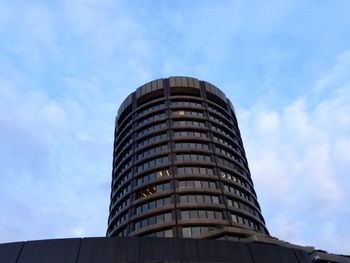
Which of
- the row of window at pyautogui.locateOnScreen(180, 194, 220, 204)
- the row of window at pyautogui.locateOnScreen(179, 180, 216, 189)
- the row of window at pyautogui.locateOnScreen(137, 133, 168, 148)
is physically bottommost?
the row of window at pyautogui.locateOnScreen(180, 194, 220, 204)

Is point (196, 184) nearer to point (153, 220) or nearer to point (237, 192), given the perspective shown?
point (237, 192)

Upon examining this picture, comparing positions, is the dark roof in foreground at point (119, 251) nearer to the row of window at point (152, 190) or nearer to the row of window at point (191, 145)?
the row of window at point (152, 190)

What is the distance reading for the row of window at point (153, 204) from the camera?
5007cm

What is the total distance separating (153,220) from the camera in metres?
48.8

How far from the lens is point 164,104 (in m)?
66.2

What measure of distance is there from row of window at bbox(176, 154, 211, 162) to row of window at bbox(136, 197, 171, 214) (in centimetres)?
785

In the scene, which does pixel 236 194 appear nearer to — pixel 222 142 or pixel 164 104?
pixel 222 142

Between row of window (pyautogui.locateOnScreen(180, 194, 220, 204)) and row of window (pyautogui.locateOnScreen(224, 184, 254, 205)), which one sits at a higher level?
row of window (pyautogui.locateOnScreen(224, 184, 254, 205))

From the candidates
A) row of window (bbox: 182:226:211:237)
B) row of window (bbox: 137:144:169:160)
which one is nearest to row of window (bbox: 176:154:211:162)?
row of window (bbox: 137:144:169:160)

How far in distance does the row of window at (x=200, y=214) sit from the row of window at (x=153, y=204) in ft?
11.7

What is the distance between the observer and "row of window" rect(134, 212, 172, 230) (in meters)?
47.6

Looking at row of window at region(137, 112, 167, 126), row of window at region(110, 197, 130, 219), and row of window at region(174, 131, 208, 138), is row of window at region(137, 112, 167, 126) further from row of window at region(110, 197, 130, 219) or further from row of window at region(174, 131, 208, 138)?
row of window at region(110, 197, 130, 219)

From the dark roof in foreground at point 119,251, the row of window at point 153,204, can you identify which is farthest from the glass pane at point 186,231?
the dark roof in foreground at point 119,251

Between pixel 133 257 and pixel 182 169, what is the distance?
3973cm
